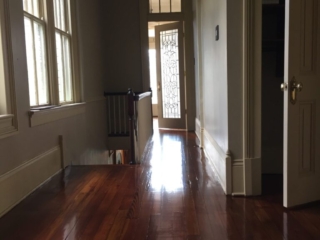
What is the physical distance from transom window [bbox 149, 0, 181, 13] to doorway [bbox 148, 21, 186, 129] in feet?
0.91

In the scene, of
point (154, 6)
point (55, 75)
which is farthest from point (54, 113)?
point (154, 6)

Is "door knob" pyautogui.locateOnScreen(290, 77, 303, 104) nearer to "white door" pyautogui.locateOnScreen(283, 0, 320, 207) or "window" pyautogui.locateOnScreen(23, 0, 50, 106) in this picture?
"white door" pyautogui.locateOnScreen(283, 0, 320, 207)

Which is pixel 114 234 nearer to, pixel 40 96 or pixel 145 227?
pixel 145 227

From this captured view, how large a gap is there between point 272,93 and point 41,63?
7.65ft

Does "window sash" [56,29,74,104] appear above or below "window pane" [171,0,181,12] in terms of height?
below

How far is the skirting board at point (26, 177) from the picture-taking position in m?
2.31

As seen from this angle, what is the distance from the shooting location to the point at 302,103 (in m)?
2.20

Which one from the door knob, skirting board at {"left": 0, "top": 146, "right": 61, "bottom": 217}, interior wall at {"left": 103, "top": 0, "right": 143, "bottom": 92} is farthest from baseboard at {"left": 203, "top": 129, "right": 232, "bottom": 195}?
interior wall at {"left": 103, "top": 0, "right": 143, "bottom": 92}

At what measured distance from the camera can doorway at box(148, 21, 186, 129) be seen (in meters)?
6.60

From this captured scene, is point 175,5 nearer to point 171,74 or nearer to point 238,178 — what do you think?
point 171,74

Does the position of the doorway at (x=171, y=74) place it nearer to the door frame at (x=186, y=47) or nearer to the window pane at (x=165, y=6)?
the door frame at (x=186, y=47)

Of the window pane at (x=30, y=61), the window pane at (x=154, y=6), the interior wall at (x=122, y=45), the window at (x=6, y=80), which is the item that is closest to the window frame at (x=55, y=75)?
the window pane at (x=30, y=61)

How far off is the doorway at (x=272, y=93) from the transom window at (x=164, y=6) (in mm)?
3883

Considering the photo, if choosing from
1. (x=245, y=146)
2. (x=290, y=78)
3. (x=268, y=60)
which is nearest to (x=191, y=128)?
(x=268, y=60)
